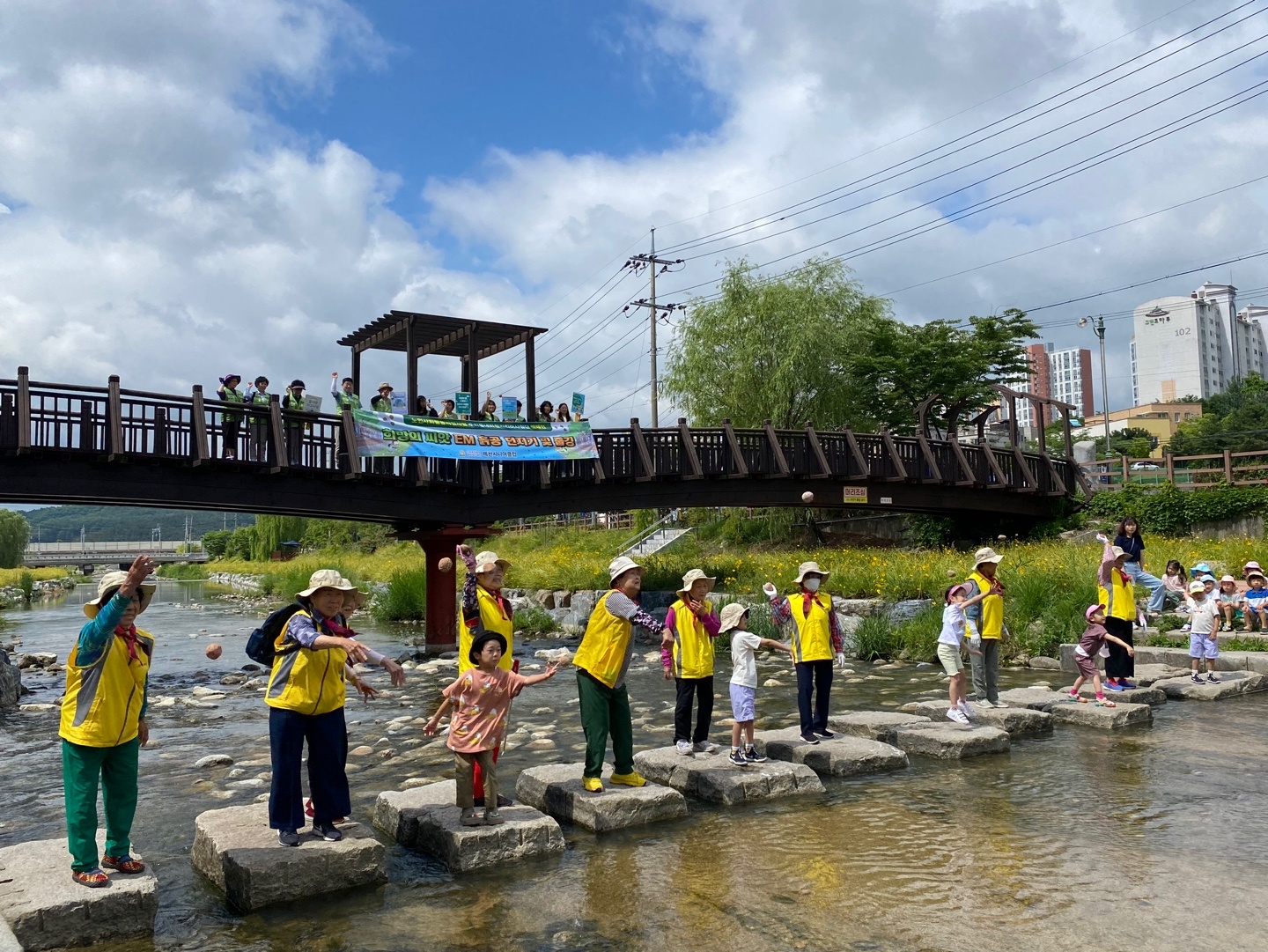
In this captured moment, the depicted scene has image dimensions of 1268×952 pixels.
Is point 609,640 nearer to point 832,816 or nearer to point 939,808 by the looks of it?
point 832,816

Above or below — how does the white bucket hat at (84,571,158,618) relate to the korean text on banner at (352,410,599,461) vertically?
below

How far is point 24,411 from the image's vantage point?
594 inches

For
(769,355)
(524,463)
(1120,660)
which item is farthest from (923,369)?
(1120,660)

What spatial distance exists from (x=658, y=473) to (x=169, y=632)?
55.8 feet

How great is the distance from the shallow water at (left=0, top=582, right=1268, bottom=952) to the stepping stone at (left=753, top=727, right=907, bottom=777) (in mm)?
286

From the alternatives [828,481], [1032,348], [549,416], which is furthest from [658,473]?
[1032,348]

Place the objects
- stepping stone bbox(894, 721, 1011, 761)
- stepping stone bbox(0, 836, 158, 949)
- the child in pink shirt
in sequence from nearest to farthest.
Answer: stepping stone bbox(0, 836, 158, 949)
the child in pink shirt
stepping stone bbox(894, 721, 1011, 761)

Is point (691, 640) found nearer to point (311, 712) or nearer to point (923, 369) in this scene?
point (311, 712)

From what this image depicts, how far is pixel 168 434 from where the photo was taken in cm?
1655

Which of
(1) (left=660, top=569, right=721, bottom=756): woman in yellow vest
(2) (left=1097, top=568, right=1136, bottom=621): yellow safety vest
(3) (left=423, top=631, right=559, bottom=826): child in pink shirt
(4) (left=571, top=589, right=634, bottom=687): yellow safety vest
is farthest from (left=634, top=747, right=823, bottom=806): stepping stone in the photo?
(2) (left=1097, top=568, right=1136, bottom=621): yellow safety vest

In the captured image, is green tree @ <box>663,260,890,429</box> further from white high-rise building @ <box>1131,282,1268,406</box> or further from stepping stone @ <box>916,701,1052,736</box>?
white high-rise building @ <box>1131,282,1268,406</box>

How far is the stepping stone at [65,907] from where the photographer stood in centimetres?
495

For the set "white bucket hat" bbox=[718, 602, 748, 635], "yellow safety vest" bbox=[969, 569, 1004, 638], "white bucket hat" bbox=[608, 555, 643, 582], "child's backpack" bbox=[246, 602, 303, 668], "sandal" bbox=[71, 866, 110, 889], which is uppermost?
"white bucket hat" bbox=[608, 555, 643, 582]

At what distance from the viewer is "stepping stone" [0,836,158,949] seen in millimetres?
4953
